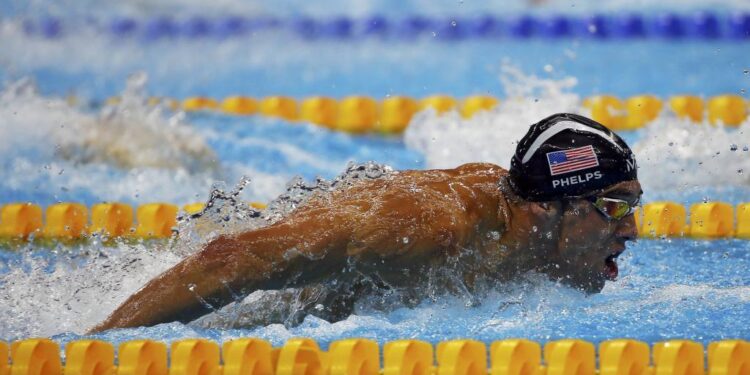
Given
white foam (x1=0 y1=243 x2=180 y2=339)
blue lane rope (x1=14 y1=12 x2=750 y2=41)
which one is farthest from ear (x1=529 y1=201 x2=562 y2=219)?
blue lane rope (x1=14 y1=12 x2=750 y2=41)

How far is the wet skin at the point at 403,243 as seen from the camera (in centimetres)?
256

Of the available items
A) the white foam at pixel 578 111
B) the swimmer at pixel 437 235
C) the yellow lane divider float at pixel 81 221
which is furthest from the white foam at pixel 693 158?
the yellow lane divider float at pixel 81 221

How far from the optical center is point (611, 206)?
282cm

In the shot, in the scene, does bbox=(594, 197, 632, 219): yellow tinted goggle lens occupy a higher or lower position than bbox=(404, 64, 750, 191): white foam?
lower

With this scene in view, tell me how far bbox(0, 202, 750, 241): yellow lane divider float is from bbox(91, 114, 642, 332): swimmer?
1389mm

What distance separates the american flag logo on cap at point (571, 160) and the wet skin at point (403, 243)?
10cm

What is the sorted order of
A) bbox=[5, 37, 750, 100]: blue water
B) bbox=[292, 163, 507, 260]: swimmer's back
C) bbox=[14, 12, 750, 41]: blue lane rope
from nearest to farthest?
1. bbox=[292, 163, 507, 260]: swimmer's back
2. bbox=[5, 37, 750, 100]: blue water
3. bbox=[14, 12, 750, 41]: blue lane rope

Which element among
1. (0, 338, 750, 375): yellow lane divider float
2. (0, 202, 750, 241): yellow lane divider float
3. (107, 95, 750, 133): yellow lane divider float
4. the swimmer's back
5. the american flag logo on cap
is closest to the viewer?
(0, 338, 750, 375): yellow lane divider float

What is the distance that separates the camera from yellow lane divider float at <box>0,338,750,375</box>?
2.50 metres

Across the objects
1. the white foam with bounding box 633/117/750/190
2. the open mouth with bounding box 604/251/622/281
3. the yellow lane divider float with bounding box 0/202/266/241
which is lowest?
the open mouth with bounding box 604/251/622/281

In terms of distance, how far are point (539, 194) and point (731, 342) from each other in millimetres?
612

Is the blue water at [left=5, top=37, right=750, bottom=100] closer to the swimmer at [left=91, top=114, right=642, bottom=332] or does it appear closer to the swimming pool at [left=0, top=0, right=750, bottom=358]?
the swimming pool at [left=0, top=0, right=750, bottom=358]

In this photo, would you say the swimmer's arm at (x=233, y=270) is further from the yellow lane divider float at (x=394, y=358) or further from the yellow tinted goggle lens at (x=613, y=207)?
the yellow tinted goggle lens at (x=613, y=207)

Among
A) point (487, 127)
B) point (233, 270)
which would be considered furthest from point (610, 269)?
point (487, 127)
